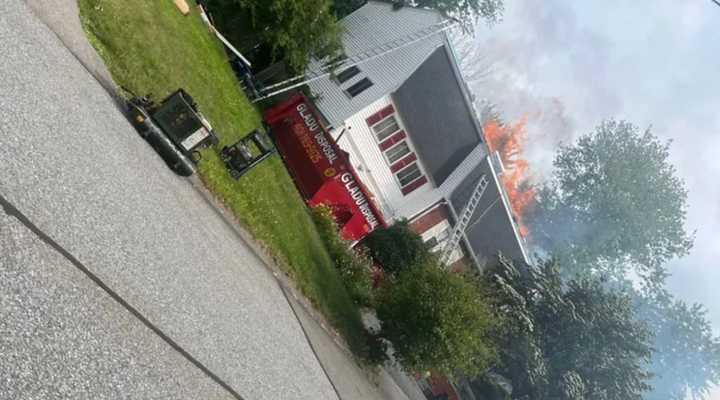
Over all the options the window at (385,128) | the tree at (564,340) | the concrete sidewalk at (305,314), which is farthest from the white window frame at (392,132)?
the concrete sidewalk at (305,314)

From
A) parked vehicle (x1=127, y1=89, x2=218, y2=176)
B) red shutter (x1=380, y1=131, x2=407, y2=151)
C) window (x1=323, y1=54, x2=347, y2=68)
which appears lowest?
red shutter (x1=380, y1=131, x2=407, y2=151)

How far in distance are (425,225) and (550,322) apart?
6.62m

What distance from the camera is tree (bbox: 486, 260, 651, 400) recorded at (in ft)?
91.4

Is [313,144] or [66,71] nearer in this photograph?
[66,71]

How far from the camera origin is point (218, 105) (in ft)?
56.4

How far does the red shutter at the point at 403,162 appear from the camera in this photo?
30.3 m

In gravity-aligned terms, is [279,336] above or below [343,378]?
above

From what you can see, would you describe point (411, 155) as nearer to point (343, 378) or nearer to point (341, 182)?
point (341, 182)

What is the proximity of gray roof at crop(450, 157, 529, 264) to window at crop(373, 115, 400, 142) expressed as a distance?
4257mm

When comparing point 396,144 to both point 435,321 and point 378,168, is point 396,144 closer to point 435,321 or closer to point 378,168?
point 378,168

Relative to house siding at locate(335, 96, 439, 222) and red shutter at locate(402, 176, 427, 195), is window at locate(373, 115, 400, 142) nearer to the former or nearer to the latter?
house siding at locate(335, 96, 439, 222)

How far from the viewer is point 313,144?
80.1 ft

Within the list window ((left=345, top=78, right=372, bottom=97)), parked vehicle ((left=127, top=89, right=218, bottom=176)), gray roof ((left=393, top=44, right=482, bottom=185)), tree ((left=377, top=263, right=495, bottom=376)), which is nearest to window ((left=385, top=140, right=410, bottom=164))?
gray roof ((left=393, top=44, right=482, bottom=185))

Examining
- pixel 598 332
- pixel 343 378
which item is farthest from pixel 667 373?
pixel 343 378
